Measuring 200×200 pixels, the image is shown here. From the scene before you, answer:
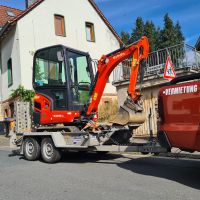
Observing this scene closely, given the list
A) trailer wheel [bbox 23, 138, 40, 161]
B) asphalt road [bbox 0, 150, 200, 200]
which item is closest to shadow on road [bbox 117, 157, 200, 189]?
asphalt road [bbox 0, 150, 200, 200]

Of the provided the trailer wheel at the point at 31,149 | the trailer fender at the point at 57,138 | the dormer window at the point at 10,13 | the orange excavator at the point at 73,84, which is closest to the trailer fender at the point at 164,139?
the orange excavator at the point at 73,84

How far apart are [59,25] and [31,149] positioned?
1779cm

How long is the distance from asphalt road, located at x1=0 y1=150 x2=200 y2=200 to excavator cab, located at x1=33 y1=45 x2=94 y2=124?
147 cm

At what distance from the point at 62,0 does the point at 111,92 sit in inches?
304

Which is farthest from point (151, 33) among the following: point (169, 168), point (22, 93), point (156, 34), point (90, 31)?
point (169, 168)

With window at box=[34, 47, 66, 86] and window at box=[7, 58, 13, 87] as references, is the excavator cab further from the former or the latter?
window at box=[7, 58, 13, 87]

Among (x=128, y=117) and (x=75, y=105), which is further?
(x=75, y=105)

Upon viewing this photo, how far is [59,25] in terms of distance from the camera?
27812mm

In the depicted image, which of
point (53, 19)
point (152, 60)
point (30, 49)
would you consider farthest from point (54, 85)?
point (53, 19)

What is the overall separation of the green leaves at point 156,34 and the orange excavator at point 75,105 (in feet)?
175

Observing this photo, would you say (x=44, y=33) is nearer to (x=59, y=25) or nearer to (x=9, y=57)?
(x=59, y=25)

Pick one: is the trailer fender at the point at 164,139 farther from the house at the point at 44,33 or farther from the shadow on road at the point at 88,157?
the house at the point at 44,33

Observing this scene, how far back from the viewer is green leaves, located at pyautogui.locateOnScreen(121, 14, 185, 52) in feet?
216

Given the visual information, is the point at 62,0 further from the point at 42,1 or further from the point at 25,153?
A: the point at 25,153
